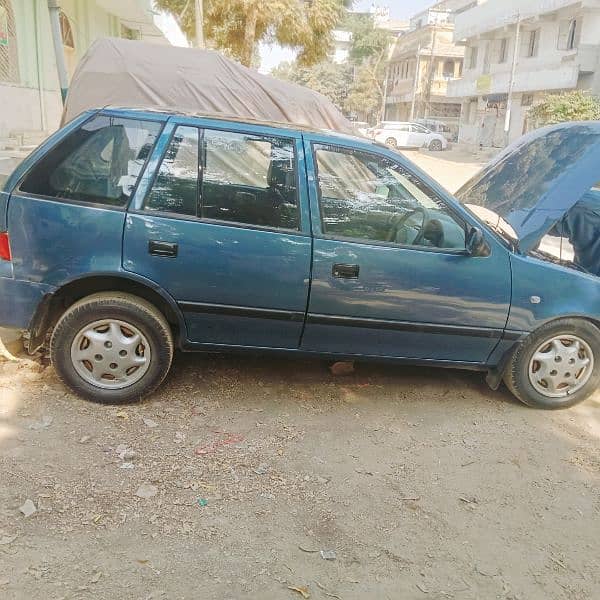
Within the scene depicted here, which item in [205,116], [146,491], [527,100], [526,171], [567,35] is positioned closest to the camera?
[146,491]

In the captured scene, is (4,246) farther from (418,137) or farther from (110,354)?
(418,137)

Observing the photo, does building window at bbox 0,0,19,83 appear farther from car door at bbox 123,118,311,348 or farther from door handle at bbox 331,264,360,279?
door handle at bbox 331,264,360,279

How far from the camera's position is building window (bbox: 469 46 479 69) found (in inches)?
1561

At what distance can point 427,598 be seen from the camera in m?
2.46

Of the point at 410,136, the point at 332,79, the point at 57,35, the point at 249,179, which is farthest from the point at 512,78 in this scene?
the point at 332,79

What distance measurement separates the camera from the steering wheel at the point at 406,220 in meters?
3.74

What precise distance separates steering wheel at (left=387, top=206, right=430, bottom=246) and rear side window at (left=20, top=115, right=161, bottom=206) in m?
1.53

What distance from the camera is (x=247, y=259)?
11.7 feet

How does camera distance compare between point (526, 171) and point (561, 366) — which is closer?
point (561, 366)

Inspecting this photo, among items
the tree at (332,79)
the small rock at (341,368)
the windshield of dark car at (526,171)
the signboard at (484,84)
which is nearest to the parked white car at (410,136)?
the signboard at (484,84)

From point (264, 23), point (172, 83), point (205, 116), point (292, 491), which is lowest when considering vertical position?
point (292, 491)

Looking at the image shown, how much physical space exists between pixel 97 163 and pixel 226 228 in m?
0.85

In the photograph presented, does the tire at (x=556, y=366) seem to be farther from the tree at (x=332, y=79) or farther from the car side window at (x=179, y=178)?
the tree at (x=332, y=79)

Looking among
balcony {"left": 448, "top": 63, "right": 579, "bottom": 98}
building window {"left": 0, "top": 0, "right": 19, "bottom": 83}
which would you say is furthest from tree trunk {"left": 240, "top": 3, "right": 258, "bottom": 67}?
balcony {"left": 448, "top": 63, "right": 579, "bottom": 98}
